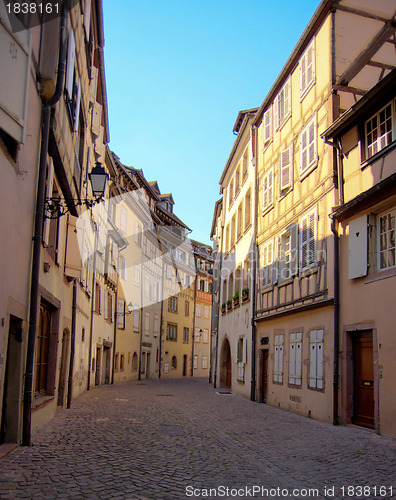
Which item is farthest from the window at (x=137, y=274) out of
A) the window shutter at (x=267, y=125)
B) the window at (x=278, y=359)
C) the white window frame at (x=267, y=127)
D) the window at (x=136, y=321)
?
the window at (x=278, y=359)

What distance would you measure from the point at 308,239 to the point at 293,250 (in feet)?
3.78

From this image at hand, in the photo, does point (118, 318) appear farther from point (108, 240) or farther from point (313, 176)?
point (313, 176)

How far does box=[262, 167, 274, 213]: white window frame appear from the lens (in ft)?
58.3

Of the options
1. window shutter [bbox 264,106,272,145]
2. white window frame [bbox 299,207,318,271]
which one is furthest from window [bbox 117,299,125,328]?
white window frame [bbox 299,207,318,271]

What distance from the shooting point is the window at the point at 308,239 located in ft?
43.9

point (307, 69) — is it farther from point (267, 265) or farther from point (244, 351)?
point (244, 351)

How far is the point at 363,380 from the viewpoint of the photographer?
10.9m

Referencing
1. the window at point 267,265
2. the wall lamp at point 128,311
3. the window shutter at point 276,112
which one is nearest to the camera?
the window at point 267,265

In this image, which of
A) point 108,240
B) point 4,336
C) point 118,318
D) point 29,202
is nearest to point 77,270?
point 29,202

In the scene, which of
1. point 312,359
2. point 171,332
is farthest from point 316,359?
point 171,332

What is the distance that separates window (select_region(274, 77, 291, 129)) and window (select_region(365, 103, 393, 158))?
538 cm

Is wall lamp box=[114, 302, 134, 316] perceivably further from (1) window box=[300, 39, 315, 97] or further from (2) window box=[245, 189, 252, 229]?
(1) window box=[300, 39, 315, 97]

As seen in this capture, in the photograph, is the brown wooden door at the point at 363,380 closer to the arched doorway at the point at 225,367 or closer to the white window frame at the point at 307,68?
the white window frame at the point at 307,68

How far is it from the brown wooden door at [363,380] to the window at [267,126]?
9.31m
